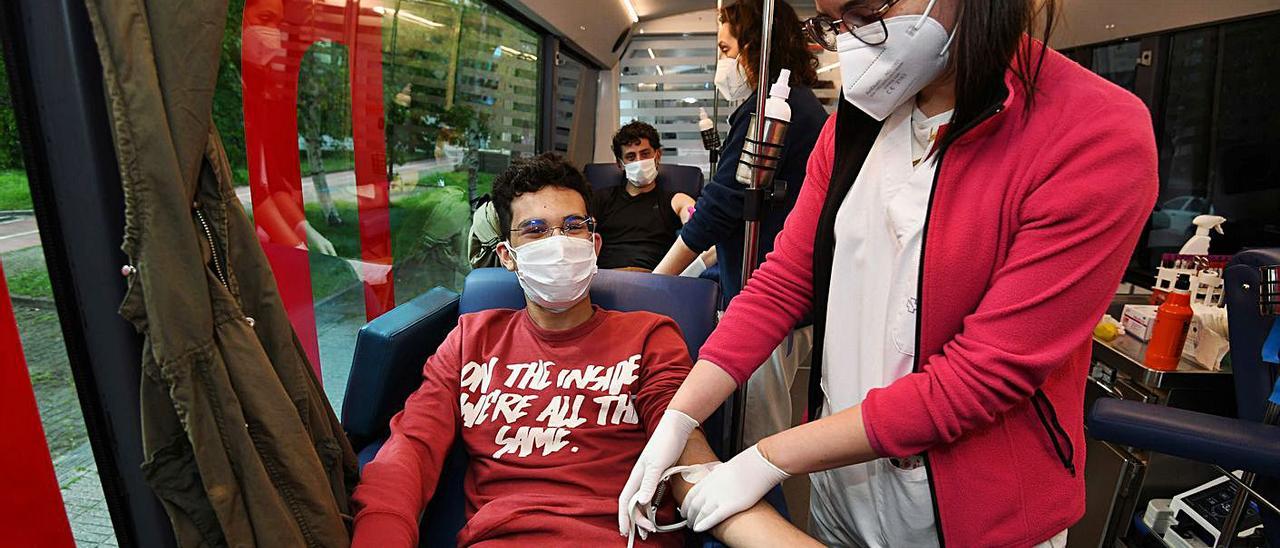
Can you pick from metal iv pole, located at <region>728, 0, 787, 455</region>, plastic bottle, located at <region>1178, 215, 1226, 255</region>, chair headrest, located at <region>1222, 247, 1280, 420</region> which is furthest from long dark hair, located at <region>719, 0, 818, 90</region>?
plastic bottle, located at <region>1178, 215, 1226, 255</region>

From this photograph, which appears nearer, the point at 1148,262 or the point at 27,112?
the point at 27,112

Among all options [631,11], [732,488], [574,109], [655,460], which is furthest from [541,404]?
[631,11]

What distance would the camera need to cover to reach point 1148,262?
3158 mm

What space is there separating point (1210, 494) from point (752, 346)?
5.65 ft

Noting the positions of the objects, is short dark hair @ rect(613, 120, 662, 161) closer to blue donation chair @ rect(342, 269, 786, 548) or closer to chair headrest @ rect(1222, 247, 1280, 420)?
blue donation chair @ rect(342, 269, 786, 548)

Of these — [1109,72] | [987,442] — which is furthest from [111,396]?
[1109,72]

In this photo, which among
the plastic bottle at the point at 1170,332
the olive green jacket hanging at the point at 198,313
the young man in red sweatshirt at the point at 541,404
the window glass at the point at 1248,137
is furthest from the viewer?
the window glass at the point at 1248,137

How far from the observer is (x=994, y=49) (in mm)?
769

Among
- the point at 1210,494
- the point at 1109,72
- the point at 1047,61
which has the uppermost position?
the point at 1109,72

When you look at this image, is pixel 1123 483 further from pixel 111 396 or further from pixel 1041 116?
pixel 111 396

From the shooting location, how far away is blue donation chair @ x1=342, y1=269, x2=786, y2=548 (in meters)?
1.40

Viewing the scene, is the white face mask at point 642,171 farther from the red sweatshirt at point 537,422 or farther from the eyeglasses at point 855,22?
the eyeglasses at point 855,22

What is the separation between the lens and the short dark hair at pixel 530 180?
1.56m

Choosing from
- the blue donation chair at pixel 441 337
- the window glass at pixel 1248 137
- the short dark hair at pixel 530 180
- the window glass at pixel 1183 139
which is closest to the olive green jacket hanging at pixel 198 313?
the blue donation chair at pixel 441 337
